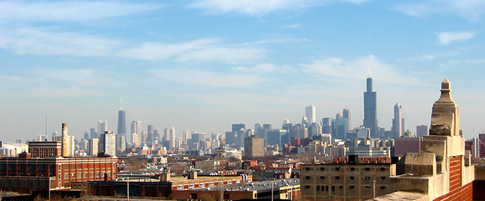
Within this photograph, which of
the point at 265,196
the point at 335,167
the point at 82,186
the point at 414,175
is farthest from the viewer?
the point at 82,186

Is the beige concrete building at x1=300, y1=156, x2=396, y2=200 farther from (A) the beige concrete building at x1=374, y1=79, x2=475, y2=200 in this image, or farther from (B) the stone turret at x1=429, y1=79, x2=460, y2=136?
(B) the stone turret at x1=429, y1=79, x2=460, y2=136

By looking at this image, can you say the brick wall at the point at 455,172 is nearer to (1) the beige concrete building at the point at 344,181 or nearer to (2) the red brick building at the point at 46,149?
(1) the beige concrete building at the point at 344,181

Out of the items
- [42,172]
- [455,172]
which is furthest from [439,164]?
[42,172]

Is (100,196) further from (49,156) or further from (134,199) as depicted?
(49,156)

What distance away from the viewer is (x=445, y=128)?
86.6 feet

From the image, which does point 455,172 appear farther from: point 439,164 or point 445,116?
point 439,164

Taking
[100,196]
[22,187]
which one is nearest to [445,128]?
[100,196]

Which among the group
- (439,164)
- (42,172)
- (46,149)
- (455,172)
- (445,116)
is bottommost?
(42,172)

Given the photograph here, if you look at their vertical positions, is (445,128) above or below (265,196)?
above

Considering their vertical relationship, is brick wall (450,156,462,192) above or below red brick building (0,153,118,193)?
above

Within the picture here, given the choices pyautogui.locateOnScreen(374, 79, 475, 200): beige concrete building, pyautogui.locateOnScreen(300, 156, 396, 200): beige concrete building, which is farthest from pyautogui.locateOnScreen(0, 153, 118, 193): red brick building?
pyautogui.locateOnScreen(374, 79, 475, 200): beige concrete building

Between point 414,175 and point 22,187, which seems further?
point 22,187

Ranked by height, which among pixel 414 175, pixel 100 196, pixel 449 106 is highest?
pixel 449 106

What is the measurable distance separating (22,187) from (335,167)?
150 ft
